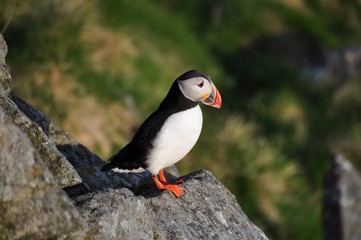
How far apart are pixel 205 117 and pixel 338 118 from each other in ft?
22.4

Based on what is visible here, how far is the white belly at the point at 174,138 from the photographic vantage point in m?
5.75

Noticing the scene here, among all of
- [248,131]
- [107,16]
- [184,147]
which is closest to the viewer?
[184,147]

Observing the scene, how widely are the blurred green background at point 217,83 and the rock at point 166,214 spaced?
3.26 meters

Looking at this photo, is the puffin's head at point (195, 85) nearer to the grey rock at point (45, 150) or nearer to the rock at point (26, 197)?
the grey rock at point (45, 150)

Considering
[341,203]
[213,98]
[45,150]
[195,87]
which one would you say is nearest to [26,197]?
[45,150]

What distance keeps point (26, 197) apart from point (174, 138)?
1838mm

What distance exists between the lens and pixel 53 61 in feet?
42.1

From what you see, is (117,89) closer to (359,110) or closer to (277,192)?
(277,192)

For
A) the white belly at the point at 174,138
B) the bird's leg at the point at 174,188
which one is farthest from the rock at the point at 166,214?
the white belly at the point at 174,138

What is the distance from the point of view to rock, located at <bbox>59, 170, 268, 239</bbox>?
4.57 meters

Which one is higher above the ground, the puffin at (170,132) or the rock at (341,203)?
the rock at (341,203)

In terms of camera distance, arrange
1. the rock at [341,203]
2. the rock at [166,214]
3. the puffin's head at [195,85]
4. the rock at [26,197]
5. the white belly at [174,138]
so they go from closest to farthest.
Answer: the rock at [26,197], the rock at [166,214], the white belly at [174,138], the puffin's head at [195,85], the rock at [341,203]

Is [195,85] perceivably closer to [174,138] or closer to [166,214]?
[174,138]

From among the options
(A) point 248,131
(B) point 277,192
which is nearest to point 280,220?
(B) point 277,192
